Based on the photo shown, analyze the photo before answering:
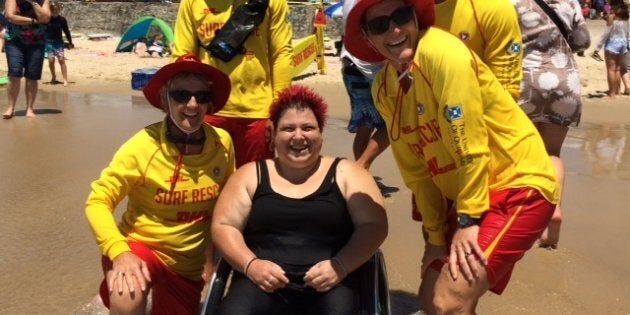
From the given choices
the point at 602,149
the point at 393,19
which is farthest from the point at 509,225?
the point at 602,149

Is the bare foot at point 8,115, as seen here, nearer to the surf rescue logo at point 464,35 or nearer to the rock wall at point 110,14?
the surf rescue logo at point 464,35

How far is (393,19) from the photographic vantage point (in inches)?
88.7

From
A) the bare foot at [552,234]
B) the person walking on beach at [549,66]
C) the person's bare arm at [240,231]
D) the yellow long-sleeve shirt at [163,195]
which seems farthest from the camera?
the bare foot at [552,234]

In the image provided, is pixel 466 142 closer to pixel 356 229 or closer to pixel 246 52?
pixel 356 229

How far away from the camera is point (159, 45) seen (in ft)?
58.1

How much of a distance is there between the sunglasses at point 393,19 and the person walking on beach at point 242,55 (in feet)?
4.75

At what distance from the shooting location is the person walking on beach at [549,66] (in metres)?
3.60

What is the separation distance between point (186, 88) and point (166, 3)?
2488cm

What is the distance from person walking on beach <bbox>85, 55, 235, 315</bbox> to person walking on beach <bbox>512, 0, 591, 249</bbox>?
68.1 inches

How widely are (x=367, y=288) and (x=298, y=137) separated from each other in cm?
65

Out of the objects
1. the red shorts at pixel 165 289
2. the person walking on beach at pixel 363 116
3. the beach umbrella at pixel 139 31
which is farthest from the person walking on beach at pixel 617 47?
the beach umbrella at pixel 139 31

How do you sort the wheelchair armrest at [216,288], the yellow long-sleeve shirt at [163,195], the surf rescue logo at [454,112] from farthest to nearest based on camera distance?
the yellow long-sleeve shirt at [163,195], the wheelchair armrest at [216,288], the surf rescue logo at [454,112]

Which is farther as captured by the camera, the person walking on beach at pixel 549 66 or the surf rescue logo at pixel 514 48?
the person walking on beach at pixel 549 66

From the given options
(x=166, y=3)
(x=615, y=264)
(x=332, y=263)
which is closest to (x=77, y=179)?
(x=332, y=263)
